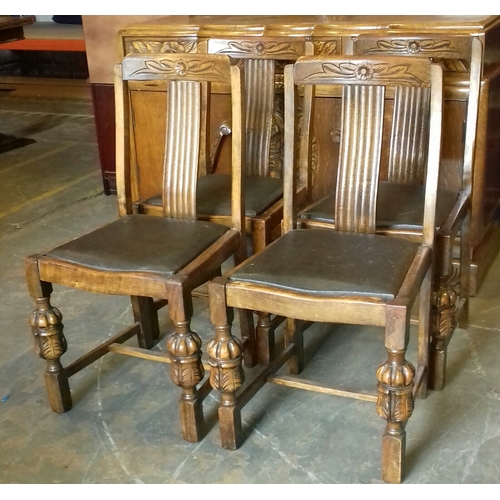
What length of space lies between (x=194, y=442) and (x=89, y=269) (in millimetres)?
553

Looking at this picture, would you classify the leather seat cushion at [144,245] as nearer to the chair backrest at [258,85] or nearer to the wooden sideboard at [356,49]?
the chair backrest at [258,85]

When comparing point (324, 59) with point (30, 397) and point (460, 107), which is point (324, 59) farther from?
point (30, 397)

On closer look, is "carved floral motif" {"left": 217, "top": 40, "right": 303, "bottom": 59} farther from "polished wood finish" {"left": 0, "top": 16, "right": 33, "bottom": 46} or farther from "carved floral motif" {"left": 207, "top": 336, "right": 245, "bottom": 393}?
"polished wood finish" {"left": 0, "top": 16, "right": 33, "bottom": 46}

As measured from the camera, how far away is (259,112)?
2.36 meters

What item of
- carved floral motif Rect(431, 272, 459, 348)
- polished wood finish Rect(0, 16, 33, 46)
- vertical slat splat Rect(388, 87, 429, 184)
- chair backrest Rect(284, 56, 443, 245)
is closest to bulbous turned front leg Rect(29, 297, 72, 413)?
chair backrest Rect(284, 56, 443, 245)

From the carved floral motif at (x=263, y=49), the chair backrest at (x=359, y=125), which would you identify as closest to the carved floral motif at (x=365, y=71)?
the chair backrest at (x=359, y=125)

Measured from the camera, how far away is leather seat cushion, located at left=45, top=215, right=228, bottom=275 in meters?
1.74

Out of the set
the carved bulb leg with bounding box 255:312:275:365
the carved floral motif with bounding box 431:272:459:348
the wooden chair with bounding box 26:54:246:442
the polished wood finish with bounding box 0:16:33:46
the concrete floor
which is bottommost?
the concrete floor

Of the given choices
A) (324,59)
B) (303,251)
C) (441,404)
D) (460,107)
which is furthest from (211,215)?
(460,107)

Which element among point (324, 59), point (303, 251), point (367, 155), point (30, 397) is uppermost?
point (324, 59)

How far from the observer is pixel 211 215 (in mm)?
2074

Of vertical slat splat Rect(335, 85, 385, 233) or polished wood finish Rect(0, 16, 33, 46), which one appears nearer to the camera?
vertical slat splat Rect(335, 85, 385, 233)

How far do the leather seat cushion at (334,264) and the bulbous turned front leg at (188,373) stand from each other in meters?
0.20

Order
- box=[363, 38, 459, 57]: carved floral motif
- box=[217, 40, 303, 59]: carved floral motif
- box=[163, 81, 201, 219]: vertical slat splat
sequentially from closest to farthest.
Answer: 1. box=[163, 81, 201, 219]: vertical slat splat
2. box=[363, 38, 459, 57]: carved floral motif
3. box=[217, 40, 303, 59]: carved floral motif
